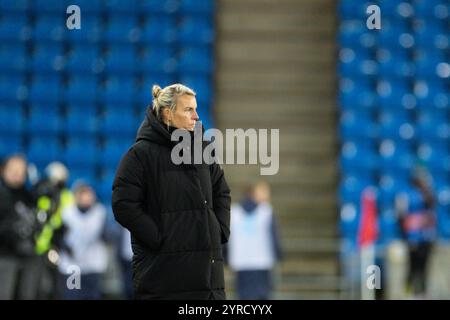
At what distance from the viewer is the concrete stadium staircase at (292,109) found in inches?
433

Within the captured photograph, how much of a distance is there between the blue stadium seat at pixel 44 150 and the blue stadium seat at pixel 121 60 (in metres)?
1.38

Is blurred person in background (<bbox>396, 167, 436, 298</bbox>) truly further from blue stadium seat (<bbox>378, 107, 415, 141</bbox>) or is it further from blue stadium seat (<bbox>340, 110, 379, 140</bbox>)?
blue stadium seat (<bbox>378, 107, 415, 141</bbox>)

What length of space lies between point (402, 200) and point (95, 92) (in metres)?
4.78

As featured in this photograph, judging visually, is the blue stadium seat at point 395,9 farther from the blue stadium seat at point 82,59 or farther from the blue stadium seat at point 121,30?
the blue stadium seat at point 82,59

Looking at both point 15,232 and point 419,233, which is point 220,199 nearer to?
point 15,232

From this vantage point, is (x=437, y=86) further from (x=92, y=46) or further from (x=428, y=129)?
(x=92, y=46)

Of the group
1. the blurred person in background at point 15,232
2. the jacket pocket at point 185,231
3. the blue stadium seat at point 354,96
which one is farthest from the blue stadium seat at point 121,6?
the jacket pocket at point 185,231

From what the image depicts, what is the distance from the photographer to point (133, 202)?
390 cm

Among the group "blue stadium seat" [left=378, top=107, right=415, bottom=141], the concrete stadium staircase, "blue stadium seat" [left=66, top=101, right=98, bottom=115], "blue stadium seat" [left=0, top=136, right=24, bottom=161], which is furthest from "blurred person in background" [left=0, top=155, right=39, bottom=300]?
"blue stadium seat" [left=378, top=107, right=415, bottom=141]

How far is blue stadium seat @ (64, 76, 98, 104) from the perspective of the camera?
12594 millimetres

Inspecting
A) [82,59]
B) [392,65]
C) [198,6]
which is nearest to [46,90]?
[82,59]

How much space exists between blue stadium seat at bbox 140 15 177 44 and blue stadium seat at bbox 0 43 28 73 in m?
1.76

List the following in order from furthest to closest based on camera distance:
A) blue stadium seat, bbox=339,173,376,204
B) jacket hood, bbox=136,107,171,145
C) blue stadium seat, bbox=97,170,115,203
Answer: blue stadium seat, bbox=97,170,115,203 < blue stadium seat, bbox=339,173,376,204 < jacket hood, bbox=136,107,171,145
